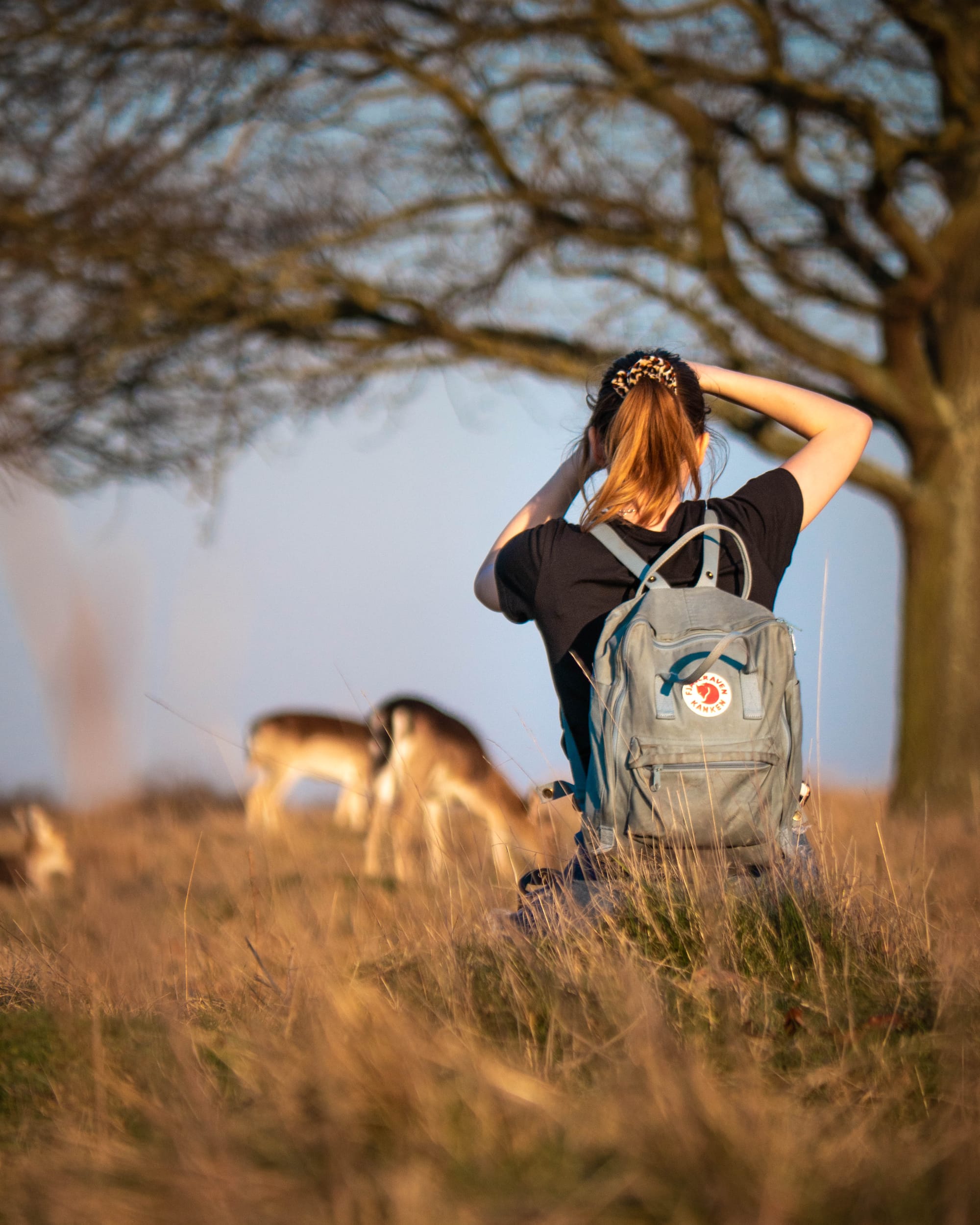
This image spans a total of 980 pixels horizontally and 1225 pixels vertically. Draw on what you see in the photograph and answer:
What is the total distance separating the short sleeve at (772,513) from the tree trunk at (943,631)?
18.5ft

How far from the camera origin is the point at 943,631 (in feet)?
25.9

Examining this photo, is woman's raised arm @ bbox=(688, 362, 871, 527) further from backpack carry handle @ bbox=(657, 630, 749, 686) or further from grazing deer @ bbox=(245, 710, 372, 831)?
grazing deer @ bbox=(245, 710, 372, 831)

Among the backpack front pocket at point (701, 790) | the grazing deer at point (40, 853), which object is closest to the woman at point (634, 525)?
the backpack front pocket at point (701, 790)

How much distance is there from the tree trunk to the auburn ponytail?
5886mm

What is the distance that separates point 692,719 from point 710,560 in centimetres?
36

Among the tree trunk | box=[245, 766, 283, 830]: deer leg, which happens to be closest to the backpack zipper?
the tree trunk

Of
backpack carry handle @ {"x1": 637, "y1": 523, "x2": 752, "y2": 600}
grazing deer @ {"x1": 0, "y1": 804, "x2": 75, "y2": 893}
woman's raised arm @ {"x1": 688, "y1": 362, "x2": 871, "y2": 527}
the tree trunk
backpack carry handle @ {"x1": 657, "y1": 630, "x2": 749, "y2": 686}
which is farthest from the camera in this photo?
the tree trunk

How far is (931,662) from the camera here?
7934mm

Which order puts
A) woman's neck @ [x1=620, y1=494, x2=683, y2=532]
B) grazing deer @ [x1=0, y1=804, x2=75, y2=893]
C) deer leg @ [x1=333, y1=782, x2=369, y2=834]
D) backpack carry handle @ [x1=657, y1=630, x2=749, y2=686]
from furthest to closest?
deer leg @ [x1=333, y1=782, x2=369, y2=834] → grazing deer @ [x1=0, y1=804, x2=75, y2=893] → woman's neck @ [x1=620, y1=494, x2=683, y2=532] → backpack carry handle @ [x1=657, y1=630, x2=749, y2=686]

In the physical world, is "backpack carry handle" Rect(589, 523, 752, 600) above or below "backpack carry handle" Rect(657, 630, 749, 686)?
above

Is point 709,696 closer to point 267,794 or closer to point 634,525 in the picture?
point 634,525

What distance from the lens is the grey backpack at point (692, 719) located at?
2.38 metres

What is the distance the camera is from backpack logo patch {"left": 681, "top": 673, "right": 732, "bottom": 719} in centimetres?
240

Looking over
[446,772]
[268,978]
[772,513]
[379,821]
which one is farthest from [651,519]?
[446,772]
